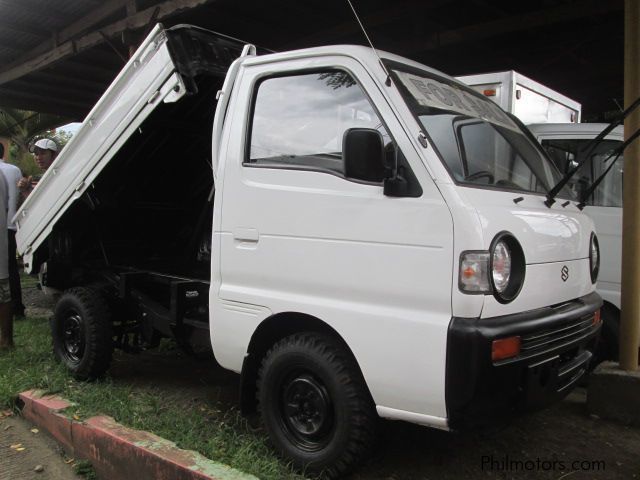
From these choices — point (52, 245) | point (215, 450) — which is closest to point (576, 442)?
point (215, 450)

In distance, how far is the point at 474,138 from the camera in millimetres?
3029

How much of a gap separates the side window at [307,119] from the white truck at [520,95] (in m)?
1.73

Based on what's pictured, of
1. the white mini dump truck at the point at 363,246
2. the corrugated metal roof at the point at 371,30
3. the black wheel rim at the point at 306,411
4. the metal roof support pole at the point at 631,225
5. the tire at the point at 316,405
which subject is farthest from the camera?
the corrugated metal roof at the point at 371,30

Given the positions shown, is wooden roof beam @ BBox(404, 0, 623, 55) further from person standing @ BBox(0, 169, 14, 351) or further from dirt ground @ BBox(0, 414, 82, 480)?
dirt ground @ BBox(0, 414, 82, 480)

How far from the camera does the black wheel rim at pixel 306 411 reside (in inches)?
113

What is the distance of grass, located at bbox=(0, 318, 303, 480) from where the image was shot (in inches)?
119

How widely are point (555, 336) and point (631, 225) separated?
162 centimetres

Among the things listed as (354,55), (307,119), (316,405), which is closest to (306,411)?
(316,405)

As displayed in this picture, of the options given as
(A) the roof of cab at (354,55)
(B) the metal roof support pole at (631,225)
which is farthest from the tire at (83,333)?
(B) the metal roof support pole at (631,225)

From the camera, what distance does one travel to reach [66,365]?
446 centimetres

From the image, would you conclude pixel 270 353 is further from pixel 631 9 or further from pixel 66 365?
pixel 631 9

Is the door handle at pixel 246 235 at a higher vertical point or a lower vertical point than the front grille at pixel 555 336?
higher

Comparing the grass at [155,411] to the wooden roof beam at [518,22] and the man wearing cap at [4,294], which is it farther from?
the wooden roof beam at [518,22]

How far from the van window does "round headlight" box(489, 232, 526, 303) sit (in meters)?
2.18
